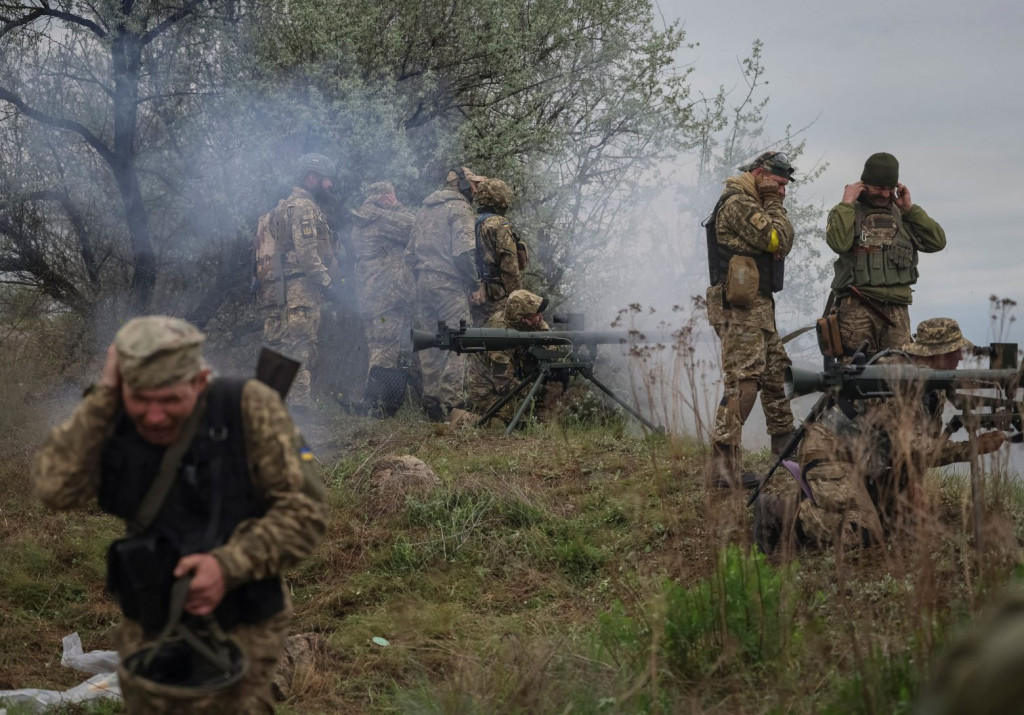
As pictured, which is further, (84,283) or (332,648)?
(84,283)

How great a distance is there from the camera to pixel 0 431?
9016 millimetres

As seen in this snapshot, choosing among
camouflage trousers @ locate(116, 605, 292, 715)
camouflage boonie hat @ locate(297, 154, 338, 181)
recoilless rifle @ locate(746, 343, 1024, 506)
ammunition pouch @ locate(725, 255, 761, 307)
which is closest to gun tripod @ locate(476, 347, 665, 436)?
ammunition pouch @ locate(725, 255, 761, 307)

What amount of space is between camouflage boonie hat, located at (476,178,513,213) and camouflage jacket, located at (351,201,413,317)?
5.36 feet

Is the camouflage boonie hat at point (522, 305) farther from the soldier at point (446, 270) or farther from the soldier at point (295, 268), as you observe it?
the soldier at point (295, 268)

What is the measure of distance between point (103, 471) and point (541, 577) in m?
3.35

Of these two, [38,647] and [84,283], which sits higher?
[84,283]

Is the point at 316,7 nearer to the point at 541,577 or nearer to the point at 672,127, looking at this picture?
the point at 672,127

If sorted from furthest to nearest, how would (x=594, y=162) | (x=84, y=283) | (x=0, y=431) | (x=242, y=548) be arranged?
(x=594, y=162) → (x=84, y=283) → (x=0, y=431) → (x=242, y=548)

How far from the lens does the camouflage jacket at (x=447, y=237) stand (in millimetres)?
10227

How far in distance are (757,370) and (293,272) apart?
4.91 metres

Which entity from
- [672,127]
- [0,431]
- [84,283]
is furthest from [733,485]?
[672,127]

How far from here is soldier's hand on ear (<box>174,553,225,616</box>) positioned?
2.77 metres

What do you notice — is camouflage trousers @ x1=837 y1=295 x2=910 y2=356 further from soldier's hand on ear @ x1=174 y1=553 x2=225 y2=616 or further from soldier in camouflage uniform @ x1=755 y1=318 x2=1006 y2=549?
soldier's hand on ear @ x1=174 y1=553 x2=225 y2=616

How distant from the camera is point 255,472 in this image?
2941 mm
